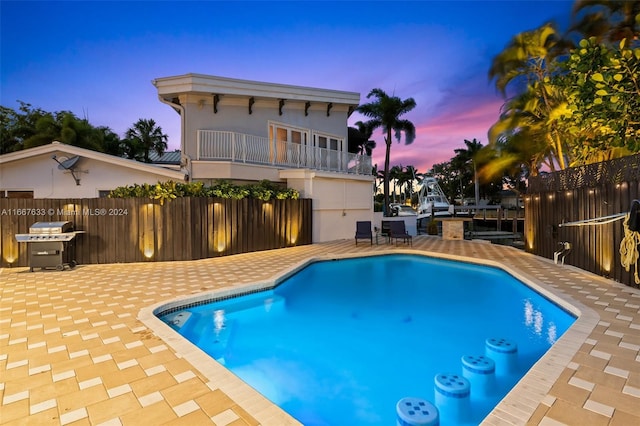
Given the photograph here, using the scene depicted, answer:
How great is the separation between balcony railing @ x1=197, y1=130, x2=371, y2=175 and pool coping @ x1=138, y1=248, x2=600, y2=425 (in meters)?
7.32

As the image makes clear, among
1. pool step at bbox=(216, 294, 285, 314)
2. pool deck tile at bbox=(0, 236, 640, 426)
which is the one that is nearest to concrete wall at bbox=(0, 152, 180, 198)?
pool deck tile at bbox=(0, 236, 640, 426)

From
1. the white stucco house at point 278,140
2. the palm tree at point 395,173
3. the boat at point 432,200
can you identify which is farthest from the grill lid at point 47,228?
the palm tree at point 395,173

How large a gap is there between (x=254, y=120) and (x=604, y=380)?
1400 centimetres

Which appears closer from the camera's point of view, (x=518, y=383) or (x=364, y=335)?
(x=518, y=383)

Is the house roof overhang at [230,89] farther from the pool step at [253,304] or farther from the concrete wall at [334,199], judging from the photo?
the pool step at [253,304]

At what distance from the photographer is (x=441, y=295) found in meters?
7.60

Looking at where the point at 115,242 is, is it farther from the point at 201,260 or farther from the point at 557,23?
the point at 557,23

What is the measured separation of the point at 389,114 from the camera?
72.2ft

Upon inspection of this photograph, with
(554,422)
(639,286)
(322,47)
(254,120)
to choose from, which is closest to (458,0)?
(322,47)

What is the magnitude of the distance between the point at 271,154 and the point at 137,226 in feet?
20.6

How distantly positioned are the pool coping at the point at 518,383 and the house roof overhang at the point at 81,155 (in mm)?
7104

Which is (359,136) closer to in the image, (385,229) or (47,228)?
(385,229)

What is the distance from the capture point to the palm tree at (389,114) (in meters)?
21.9

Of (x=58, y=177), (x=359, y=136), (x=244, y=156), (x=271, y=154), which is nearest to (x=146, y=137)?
(x=58, y=177)
